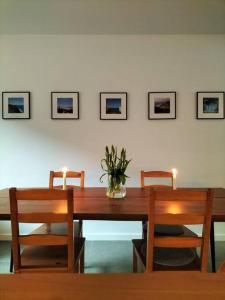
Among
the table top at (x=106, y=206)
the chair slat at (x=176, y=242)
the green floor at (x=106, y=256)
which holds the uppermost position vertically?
the table top at (x=106, y=206)

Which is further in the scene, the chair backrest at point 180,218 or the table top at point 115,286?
the chair backrest at point 180,218

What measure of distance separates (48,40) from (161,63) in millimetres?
1415

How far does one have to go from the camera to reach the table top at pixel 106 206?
1.41 meters

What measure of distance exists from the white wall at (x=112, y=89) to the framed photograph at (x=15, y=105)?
0.22 feet

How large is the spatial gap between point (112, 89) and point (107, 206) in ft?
5.53

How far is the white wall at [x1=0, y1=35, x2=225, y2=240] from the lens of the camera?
2816 mm

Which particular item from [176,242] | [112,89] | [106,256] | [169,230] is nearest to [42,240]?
[176,242]

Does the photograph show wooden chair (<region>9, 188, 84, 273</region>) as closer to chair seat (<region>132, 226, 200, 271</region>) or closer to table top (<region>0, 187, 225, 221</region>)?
table top (<region>0, 187, 225, 221</region>)

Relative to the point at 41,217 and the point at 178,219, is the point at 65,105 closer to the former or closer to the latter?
the point at 41,217

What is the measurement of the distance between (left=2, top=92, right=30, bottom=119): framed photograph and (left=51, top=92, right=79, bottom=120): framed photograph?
318 mm

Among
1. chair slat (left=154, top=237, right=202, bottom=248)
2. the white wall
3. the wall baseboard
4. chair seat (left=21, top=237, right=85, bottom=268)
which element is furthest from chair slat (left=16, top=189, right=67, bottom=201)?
the wall baseboard

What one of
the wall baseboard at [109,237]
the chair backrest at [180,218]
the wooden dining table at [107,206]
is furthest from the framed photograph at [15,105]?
the chair backrest at [180,218]

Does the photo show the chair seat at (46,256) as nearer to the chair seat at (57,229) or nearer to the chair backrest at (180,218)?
the chair seat at (57,229)

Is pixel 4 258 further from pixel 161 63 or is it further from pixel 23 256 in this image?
pixel 161 63
